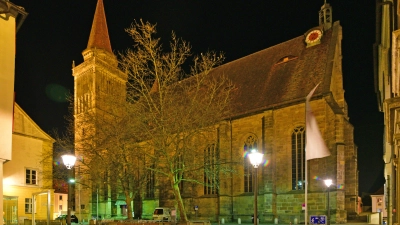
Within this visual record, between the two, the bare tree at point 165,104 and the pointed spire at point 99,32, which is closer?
the bare tree at point 165,104

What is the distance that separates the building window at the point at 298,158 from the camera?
3294 centimetres

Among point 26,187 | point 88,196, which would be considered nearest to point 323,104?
point 26,187

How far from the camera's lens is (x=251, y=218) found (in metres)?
34.2

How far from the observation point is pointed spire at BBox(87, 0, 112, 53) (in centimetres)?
5677

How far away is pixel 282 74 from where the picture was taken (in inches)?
1474

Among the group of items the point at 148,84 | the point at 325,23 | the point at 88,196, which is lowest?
the point at 88,196

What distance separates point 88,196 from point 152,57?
1493 inches

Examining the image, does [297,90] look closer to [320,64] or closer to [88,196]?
[320,64]

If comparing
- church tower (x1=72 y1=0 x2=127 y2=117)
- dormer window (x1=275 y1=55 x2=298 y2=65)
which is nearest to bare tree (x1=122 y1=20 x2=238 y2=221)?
dormer window (x1=275 y1=55 x2=298 y2=65)

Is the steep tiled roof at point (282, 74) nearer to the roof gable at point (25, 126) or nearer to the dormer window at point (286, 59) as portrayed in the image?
the dormer window at point (286, 59)

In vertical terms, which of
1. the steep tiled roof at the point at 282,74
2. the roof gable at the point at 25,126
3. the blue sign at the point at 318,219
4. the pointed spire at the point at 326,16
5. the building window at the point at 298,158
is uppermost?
the pointed spire at the point at 326,16

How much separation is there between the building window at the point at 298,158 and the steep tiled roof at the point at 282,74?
9.66 ft

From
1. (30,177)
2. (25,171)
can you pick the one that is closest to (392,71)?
(25,171)

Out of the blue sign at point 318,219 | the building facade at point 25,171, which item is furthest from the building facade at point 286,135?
the blue sign at point 318,219
